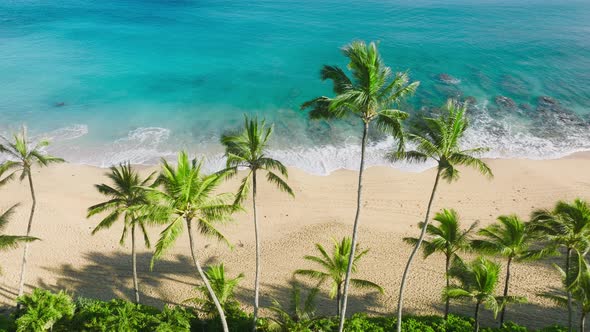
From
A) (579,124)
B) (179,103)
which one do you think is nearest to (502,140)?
(579,124)

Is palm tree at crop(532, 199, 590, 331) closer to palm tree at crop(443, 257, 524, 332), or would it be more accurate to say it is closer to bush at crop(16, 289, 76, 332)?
palm tree at crop(443, 257, 524, 332)

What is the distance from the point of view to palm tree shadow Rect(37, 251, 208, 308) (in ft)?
71.8

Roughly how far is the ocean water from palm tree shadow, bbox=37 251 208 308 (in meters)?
13.2

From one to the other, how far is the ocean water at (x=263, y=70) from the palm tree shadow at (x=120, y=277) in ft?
43.2

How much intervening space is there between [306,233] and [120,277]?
11.3 m

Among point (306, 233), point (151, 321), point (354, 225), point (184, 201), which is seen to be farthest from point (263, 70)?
point (184, 201)

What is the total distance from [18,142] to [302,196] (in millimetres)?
18102

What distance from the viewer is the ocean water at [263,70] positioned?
3916cm

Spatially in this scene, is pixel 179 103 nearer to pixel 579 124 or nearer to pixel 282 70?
pixel 282 70

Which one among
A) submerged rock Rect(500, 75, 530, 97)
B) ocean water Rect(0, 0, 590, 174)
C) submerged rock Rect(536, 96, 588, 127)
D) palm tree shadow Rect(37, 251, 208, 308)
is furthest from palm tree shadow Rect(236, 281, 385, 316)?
submerged rock Rect(500, 75, 530, 97)

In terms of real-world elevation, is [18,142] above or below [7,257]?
above

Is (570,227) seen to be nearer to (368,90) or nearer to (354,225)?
(354,225)

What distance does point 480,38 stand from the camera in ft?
213

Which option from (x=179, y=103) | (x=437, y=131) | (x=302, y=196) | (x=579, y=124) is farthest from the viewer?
(x=179, y=103)
